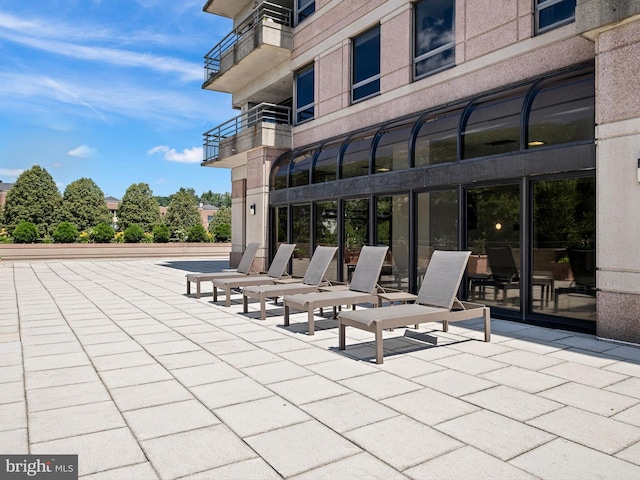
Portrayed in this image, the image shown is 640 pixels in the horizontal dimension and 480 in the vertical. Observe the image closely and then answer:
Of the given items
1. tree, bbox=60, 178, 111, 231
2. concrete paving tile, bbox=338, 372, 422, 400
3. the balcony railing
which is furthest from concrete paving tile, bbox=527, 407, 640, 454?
tree, bbox=60, 178, 111, 231

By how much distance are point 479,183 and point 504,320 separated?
2.75 m

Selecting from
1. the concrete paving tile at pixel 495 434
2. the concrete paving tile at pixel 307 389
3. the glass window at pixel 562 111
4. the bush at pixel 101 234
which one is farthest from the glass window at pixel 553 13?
the bush at pixel 101 234

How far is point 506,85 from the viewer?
9938 mm

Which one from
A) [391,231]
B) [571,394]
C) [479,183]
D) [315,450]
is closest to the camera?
[315,450]

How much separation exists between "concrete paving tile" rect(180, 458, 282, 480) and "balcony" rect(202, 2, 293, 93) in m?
16.3

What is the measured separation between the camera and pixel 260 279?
36.4ft

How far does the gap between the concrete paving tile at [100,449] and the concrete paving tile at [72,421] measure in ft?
0.38

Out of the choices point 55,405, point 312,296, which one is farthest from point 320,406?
point 312,296

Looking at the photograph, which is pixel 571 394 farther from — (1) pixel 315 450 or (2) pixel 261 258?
(2) pixel 261 258

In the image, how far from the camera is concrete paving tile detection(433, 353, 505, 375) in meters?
5.66

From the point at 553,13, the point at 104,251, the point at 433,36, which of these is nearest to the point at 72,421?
the point at 553,13

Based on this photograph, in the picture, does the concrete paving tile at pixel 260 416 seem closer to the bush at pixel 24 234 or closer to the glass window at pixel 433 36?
the glass window at pixel 433 36

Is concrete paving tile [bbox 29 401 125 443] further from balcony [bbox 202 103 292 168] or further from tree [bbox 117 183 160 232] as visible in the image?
tree [bbox 117 183 160 232]

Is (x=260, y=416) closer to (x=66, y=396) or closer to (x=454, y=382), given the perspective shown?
(x=66, y=396)
